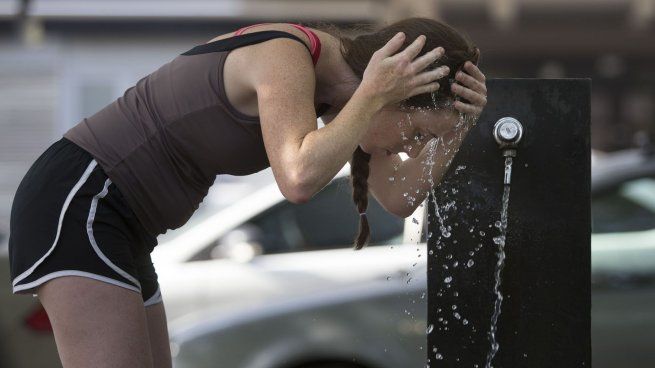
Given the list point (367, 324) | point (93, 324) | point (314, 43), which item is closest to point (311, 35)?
point (314, 43)

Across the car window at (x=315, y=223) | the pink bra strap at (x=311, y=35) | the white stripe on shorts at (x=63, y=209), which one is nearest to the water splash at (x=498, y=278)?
the pink bra strap at (x=311, y=35)

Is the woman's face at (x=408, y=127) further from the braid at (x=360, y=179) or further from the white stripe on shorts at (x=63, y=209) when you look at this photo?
the white stripe on shorts at (x=63, y=209)

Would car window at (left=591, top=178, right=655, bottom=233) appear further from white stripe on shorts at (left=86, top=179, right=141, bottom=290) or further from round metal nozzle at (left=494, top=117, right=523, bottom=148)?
white stripe on shorts at (left=86, top=179, right=141, bottom=290)

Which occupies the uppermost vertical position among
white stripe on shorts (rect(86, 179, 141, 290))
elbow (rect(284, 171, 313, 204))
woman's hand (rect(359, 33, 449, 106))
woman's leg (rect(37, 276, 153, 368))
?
woman's hand (rect(359, 33, 449, 106))

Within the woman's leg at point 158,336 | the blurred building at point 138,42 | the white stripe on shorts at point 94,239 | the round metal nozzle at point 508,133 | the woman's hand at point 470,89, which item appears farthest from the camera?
the blurred building at point 138,42

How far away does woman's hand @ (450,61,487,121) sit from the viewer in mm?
2527

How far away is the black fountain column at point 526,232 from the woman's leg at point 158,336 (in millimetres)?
803

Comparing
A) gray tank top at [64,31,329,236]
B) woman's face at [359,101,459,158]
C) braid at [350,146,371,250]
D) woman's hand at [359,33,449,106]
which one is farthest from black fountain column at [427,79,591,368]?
gray tank top at [64,31,329,236]

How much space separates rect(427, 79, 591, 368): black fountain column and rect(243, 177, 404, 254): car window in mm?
1956

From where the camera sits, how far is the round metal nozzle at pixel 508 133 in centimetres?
304

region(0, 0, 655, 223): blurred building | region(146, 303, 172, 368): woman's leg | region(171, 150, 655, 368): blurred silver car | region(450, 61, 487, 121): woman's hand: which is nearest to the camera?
region(450, 61, 487, 121): woman's hand

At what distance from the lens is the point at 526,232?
309 cm

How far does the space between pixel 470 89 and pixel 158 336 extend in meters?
0.96

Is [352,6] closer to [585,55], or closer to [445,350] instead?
[585,55]
